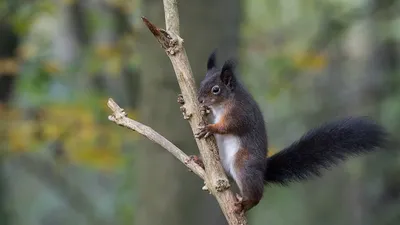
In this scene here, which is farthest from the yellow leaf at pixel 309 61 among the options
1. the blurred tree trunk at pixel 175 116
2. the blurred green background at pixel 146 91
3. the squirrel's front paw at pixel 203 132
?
the squirrel's front paw at pixel 203 132

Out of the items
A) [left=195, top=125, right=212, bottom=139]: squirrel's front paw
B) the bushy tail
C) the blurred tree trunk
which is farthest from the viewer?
the blurred tree trunk

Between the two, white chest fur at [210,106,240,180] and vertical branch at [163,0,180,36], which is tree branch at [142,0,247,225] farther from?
white chest fur at [210,106,240,180]

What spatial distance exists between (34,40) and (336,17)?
9.77ft

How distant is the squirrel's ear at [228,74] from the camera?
1.92 m

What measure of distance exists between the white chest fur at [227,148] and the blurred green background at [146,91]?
1.22 meters

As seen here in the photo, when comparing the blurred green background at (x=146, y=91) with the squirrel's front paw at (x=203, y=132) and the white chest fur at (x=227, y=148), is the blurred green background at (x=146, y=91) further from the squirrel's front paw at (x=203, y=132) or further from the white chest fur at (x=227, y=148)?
the squirrel's front paw at (x=203, y=132)

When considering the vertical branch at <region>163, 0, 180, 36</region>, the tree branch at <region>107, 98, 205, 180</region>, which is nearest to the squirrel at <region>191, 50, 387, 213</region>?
the tree branch at <region>107, 98, 205, 180</region>

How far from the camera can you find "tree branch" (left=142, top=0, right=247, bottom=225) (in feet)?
4.62

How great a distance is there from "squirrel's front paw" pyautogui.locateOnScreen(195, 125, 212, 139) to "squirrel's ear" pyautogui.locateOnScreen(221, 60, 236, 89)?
13.8 inches

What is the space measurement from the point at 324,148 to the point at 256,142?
0.21 metres

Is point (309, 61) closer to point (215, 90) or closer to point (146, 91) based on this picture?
point (146, 91)

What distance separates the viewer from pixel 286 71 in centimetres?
475

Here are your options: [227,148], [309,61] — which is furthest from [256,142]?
[309,61]

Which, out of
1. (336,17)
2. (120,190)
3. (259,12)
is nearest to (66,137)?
(120,190)
